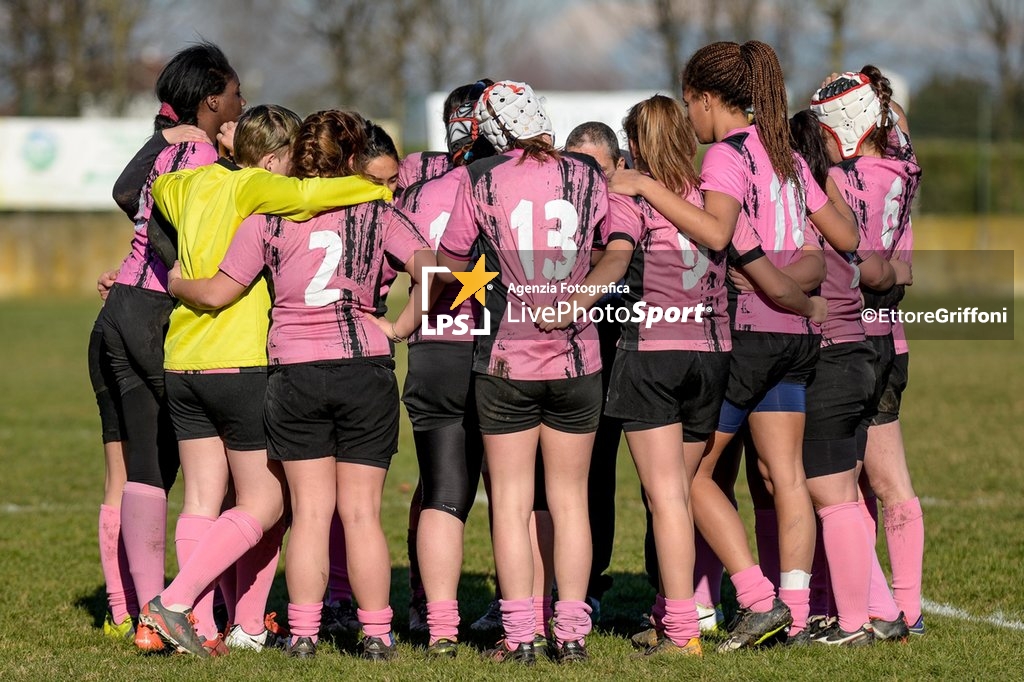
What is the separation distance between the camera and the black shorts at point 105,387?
5156 mm

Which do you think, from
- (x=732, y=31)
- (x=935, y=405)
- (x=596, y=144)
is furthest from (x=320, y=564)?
(x=732, y=31)

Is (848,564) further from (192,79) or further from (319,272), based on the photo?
(192,79)

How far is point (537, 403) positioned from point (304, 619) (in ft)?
3.82

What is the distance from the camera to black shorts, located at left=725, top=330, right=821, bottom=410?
15.1ft

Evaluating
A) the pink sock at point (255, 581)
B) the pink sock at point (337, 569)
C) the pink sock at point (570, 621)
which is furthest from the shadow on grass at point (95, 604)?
the pink sock at point (570, 621)

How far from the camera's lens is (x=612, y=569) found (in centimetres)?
649

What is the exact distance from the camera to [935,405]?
12281 mm

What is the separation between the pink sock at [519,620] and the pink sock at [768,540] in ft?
3.80

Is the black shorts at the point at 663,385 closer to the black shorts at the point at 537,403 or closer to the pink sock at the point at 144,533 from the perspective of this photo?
the black shorts at the point at 537,403

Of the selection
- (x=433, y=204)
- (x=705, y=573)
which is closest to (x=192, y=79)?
(x=433, y=204)

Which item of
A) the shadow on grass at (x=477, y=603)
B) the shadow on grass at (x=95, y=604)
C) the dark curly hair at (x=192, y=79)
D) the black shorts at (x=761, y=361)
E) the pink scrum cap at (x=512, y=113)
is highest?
the dark curly hair at (x=192, y=79)

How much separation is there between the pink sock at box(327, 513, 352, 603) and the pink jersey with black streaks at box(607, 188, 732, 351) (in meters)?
1.69

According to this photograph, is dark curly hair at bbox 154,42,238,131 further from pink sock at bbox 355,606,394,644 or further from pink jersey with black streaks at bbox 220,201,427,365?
pink sock at bbox 355,606,394,644

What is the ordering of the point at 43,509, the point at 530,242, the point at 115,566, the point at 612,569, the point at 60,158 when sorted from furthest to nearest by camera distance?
the point at 60,158 → the point at 43,509 → the point at 612,569 → the point at 115,566 → the point at 530,242
